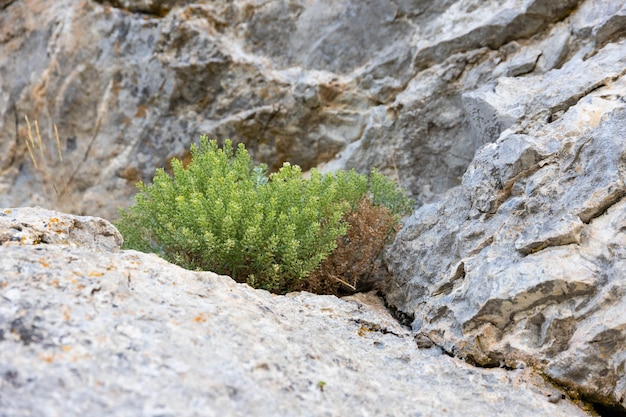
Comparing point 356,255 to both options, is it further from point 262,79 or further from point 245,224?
point 262,79

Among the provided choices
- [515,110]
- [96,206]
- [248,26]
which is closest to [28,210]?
[515,110]

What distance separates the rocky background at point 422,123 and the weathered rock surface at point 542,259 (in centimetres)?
1

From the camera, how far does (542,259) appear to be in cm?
317

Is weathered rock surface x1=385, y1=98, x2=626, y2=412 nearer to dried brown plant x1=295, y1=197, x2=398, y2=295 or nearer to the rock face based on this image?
the rock face

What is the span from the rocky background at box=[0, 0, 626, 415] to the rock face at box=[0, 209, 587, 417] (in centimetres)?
22

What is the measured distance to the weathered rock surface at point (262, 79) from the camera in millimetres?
6309

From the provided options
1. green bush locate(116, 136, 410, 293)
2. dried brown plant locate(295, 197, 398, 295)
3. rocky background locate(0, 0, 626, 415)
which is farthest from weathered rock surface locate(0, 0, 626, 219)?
green bush locate(116, 136, 410, 293)

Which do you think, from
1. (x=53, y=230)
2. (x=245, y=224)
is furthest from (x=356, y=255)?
(x=53, y=230)

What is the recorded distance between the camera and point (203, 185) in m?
4.75

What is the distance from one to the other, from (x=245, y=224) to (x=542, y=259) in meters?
1.91

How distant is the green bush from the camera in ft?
12.8

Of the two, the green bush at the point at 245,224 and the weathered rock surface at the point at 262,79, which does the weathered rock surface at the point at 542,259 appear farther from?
the weathered rock surface at the point at 262,79

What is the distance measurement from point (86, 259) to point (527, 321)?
2.34 metres

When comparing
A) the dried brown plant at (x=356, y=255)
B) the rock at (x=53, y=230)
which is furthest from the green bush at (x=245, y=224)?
the rock at (x=53, y=230)
